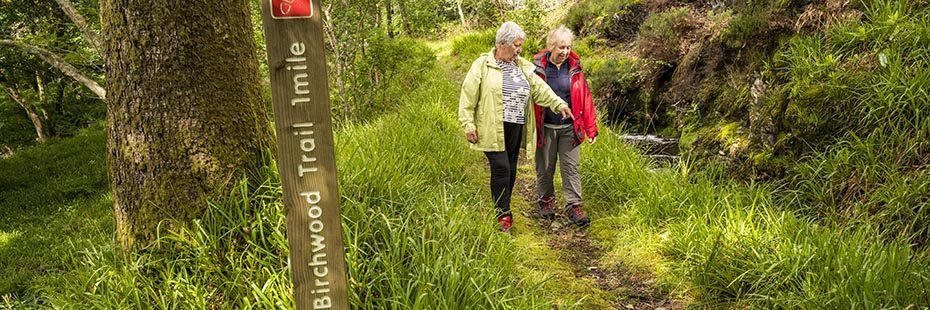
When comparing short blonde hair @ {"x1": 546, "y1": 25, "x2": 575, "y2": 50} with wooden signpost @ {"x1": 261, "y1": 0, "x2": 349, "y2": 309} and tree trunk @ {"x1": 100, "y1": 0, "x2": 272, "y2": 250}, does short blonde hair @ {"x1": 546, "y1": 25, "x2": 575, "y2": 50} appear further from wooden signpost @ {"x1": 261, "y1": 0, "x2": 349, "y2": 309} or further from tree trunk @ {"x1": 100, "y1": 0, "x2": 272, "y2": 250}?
wooden signpost @ {"x1": 261, "y1": 0, "x2": 349, "y2": 309}

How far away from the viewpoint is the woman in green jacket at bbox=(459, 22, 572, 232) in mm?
4133

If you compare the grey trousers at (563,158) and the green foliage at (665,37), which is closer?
the grey trousers at (563,158)

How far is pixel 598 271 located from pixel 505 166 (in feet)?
3.41

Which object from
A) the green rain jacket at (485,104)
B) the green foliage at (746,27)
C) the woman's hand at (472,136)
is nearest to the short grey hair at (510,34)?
the green rain jacket at (485,104)

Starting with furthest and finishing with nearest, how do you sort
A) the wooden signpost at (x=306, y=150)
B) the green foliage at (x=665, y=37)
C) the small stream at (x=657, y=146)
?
the green foliage at (x=665, y=37) < the small stream at (x=657, y=146) < the wooden signpost at (x=306, y=150)

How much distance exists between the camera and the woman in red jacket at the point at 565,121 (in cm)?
450

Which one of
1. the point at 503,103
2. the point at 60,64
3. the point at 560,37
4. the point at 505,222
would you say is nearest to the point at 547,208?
the point at 505,222

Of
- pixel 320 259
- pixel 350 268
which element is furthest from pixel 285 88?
pixel 350 268

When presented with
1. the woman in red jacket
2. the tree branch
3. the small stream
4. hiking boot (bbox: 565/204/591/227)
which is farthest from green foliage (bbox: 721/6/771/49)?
the tree branch

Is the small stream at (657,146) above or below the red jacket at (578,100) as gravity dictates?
below

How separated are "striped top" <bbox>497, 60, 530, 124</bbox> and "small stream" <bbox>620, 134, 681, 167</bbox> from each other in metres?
2.74

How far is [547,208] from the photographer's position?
16.7ft

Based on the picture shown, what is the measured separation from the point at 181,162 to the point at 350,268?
97 cm

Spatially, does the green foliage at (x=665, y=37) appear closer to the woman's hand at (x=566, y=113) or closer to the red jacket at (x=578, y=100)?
the red jacket at (x=578, y=100)
